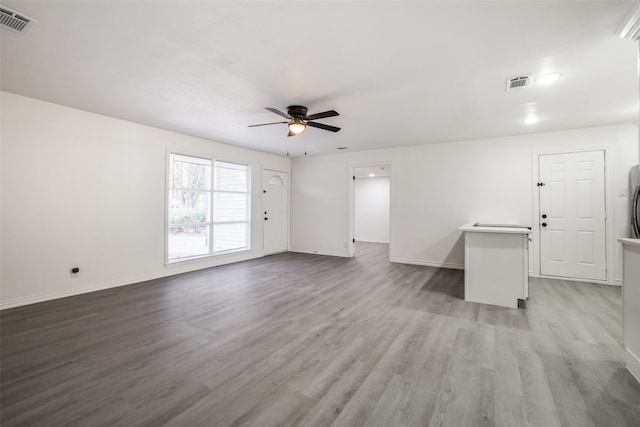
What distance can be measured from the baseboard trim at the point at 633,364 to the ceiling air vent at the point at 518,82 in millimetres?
2572

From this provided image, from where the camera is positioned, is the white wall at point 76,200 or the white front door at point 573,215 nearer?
the white wall at point 76,200

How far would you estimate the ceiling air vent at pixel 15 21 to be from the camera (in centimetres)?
193

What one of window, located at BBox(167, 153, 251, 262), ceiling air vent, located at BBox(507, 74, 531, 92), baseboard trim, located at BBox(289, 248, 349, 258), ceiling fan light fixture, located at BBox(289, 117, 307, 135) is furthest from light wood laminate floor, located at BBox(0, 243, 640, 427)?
baseboard trim, located at BBox(289, 248, 349, 258)

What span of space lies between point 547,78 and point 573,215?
122 inches

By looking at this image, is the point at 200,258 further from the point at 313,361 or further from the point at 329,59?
the point at 329,59

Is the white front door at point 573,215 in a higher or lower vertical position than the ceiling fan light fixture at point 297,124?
lower

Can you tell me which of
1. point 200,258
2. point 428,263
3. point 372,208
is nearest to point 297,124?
point 200,258

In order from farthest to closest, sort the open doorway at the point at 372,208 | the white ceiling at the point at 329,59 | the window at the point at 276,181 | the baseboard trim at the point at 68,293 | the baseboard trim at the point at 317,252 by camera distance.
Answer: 1. the open doorway at the point at 372,208
2. the window at the point at 276,181
3. the baseboard trim at the point at 317,252
4. the baseboard trim at the point at 68,293
5. the white ceiling at the point at 329,59

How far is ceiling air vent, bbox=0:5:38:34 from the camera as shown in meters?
1.93

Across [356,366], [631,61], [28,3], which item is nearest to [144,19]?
[28,3]

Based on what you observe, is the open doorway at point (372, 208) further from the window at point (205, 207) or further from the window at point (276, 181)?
the window at point (205, 207)

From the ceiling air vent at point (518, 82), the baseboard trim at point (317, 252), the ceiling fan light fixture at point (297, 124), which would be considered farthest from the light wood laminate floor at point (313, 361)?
the baseboard trim at point (317, 252)

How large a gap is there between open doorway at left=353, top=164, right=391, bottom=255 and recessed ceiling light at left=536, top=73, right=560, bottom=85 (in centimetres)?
627

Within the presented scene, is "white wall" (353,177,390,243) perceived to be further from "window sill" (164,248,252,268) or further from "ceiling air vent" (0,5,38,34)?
"ceiling air vent" (0,5,38,34)
